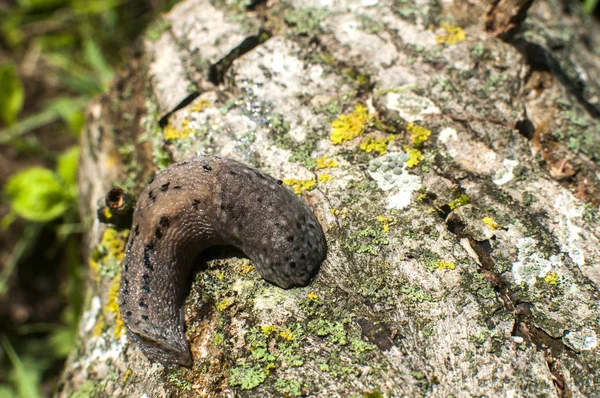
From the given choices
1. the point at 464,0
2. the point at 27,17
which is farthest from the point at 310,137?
the point at 27,17

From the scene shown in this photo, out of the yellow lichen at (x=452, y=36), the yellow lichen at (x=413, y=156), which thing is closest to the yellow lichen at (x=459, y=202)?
the yellow lichen at (x=413, y=156)

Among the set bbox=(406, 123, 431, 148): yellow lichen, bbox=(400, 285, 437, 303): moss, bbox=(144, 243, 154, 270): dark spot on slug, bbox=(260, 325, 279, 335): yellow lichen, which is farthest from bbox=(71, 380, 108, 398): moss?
bbox=(406, 123, 431, 148): yellow lichen

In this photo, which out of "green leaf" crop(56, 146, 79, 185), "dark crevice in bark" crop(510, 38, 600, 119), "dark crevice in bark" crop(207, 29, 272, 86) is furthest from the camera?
"green leaf" crop(56, 146, 79, 185)

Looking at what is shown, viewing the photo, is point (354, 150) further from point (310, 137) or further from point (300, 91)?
point (300, 91)

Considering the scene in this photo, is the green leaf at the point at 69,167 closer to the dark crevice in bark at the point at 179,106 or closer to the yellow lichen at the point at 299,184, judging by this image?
the dark crevice in bark at the point at 179,106

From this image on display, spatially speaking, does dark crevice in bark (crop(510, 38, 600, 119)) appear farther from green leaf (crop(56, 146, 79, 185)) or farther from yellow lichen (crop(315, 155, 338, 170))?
green leaf (crop(56, 146, 79, 185))

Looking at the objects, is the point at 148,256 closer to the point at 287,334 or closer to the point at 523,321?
the point at 287,334
